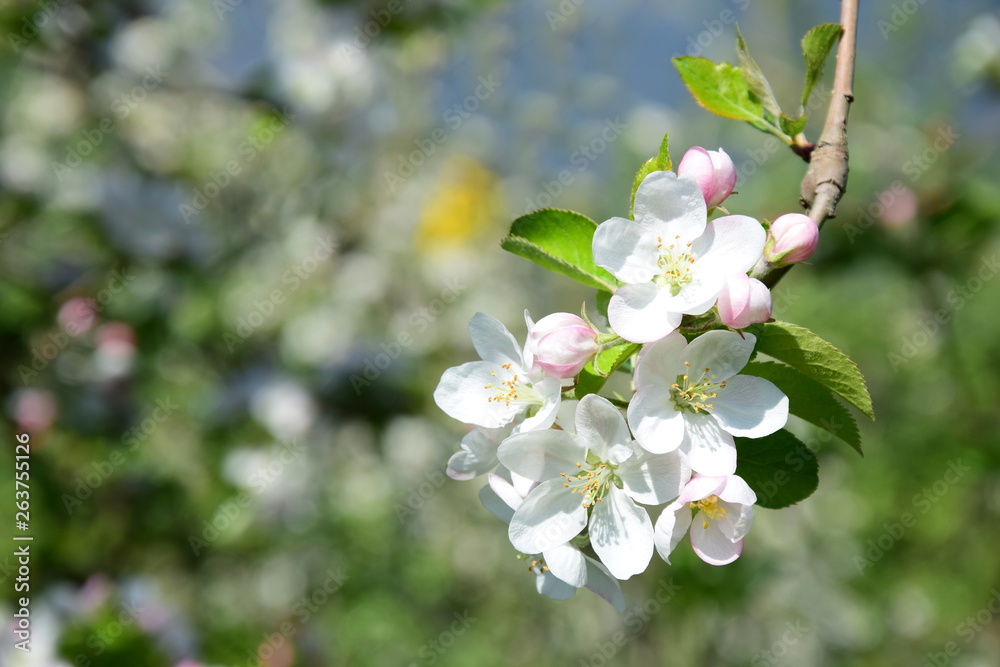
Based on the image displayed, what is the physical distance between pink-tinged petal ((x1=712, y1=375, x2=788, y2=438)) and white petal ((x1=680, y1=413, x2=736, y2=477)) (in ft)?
0.04

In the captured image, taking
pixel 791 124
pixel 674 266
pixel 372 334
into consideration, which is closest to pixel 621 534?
pixel 674 266

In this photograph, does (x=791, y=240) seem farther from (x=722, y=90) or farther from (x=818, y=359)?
(x=722, y=90)

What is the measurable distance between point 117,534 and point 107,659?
2.75ft

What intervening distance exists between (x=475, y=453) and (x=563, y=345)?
172 millimetres

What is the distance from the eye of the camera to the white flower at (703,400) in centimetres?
69

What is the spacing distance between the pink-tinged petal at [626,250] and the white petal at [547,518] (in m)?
0.21

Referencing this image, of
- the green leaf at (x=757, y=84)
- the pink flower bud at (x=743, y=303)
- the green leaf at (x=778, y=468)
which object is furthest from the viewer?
the green leaf at (x=757, y=84)

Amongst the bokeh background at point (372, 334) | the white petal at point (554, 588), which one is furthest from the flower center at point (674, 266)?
the bokeh background at point (372, 334)

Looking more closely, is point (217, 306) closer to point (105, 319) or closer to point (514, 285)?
point (105, 319)

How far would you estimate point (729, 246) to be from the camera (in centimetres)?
74

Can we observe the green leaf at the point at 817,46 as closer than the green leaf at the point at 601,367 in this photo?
No

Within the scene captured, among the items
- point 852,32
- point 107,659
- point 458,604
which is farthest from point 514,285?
point 852,32

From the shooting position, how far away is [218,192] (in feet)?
9.36

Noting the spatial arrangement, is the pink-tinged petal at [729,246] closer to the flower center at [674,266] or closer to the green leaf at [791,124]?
the flower center at [674,266]
